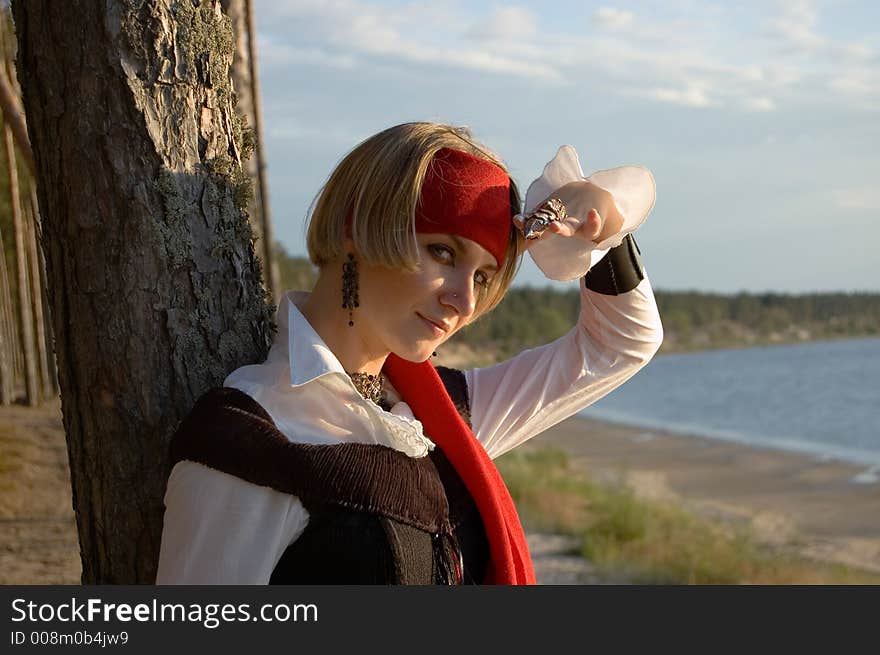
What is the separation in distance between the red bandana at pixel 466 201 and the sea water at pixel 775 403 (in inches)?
621

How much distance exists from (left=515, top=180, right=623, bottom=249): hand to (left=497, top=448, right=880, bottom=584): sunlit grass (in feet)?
23.4

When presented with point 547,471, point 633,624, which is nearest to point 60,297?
point 633,624

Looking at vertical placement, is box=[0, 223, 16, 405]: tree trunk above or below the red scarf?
below

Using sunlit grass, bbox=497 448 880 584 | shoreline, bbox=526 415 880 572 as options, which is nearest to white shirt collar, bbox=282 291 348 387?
sunlit grass, bbox=497 448 880 584

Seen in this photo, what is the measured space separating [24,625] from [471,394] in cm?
96

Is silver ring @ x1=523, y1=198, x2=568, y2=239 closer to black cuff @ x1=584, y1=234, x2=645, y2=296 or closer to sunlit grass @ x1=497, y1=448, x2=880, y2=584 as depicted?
black cuff @ x1=584, y1=234, x2=645, y2=296

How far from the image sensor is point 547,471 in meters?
15.9

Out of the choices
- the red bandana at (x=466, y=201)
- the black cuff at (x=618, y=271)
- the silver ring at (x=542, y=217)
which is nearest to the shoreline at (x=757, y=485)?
the black cuff at (x=618, y=271)

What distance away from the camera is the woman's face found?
1810 mm

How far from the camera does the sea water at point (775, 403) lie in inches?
867

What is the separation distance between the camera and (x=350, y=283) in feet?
6.10

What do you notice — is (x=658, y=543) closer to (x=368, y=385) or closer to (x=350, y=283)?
(x=368, y=385)

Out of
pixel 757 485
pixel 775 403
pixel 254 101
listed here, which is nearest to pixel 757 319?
pixel 775 403

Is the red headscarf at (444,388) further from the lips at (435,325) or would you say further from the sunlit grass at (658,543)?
the sunlit grass at (658,543)
